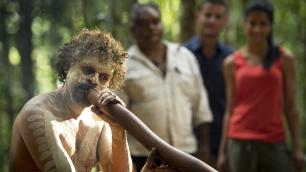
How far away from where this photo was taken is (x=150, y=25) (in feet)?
17.3

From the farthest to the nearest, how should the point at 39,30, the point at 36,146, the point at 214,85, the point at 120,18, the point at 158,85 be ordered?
the point at 120,18
the point at 39,30
the point at 214,85
the point at 158,85
the point at 36,146

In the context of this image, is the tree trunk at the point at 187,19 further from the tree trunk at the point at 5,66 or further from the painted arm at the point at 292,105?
the painted arm at the point at 292,105

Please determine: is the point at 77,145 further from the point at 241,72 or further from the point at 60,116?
the point at 241,72

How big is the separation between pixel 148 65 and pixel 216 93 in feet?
3.15

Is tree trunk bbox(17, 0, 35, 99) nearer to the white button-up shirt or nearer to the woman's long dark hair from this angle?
the white button-up shirt

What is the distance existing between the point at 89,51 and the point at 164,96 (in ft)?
8.04

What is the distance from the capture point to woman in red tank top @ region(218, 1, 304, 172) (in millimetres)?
5527

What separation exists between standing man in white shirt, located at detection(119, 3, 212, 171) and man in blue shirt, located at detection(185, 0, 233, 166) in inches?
20.1

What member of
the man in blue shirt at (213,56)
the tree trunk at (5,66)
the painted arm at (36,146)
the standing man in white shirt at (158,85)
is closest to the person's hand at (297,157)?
the man in blue shirt at (213,56)

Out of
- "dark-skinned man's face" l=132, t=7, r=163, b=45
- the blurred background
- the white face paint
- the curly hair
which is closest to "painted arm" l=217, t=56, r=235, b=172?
"dark-skinned man's face" l=132, t=7, r=163, b=45

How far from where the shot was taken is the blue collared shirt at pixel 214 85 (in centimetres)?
596

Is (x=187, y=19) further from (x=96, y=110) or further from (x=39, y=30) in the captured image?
(x=96, y=110)

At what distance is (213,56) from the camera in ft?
19.9

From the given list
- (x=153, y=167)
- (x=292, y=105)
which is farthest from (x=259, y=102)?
(x=153, y=167)
